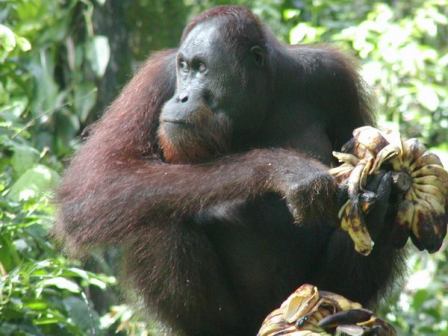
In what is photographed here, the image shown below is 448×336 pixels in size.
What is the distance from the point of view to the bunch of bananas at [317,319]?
3193 mm

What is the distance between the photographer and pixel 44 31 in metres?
6.25

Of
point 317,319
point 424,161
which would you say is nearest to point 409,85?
point 424,161

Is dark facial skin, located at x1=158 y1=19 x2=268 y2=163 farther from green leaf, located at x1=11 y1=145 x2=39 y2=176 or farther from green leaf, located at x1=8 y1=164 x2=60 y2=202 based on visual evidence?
green leaf, located at x1=11 y1=145 x2=39 y2=176

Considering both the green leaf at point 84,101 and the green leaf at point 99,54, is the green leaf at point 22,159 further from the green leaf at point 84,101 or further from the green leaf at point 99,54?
the green leaf at point 99,54

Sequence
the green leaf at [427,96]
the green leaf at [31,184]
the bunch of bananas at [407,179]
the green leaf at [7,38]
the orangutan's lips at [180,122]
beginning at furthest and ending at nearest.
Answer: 1. the green leaf at [427,96]
2. the green leaf at [31,184]
3. the green leaf at [7,38]
4. the orangutan's lips at [180,122]
5. the bunch of bananas at [407,179]

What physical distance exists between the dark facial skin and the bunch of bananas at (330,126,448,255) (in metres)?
0.63

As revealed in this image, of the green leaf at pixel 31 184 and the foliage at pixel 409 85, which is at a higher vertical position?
the green leaf at pixel 31 184

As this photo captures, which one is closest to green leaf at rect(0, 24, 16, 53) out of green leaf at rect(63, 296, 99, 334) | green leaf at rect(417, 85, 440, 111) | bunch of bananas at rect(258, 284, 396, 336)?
green leaf at rect(63, 296, 99, 334)

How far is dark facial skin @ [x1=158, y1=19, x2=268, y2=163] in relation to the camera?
398 cm

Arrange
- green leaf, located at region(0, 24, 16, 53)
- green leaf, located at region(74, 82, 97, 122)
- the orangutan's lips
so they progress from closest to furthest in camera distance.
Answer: the orangutan's lips < green leaf, located at region(0, 24, 16, 53) < green leaf, located at region(74, 82, 97, 122)

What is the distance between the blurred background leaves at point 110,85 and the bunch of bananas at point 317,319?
4.05 feet

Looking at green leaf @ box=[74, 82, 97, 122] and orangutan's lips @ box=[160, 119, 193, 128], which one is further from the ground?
orangutan's lips @ box=[160, 119, 193, 128]

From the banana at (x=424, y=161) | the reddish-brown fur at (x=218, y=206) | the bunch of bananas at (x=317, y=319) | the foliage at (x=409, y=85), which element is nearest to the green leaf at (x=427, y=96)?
the foliage at (x=409, y=85)

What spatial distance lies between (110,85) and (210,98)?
2.37 m
